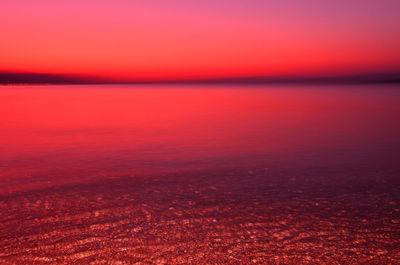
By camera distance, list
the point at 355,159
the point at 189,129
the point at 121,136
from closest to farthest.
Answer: the point at 355,159 → the point at 121,136 → the point at 189,129

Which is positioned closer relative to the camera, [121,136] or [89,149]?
[89,149]

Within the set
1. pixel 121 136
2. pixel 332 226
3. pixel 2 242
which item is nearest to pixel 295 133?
pixel 121 136

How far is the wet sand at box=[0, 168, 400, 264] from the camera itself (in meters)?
4.02

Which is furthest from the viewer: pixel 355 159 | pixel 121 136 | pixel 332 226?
pixel 121 136

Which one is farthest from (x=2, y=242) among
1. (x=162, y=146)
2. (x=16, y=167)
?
(x=162, y=146)

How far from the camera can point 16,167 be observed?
8.18 metres

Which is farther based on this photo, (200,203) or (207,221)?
(200,203)

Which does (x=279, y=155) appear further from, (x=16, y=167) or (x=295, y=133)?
(x=16, y=167)

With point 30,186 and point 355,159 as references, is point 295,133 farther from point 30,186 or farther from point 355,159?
point 30,186

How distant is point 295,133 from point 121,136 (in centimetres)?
774

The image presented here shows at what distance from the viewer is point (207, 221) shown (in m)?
5.02

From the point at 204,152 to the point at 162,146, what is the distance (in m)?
1.81

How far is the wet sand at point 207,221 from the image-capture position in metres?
4.02

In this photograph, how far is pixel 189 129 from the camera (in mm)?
15828
